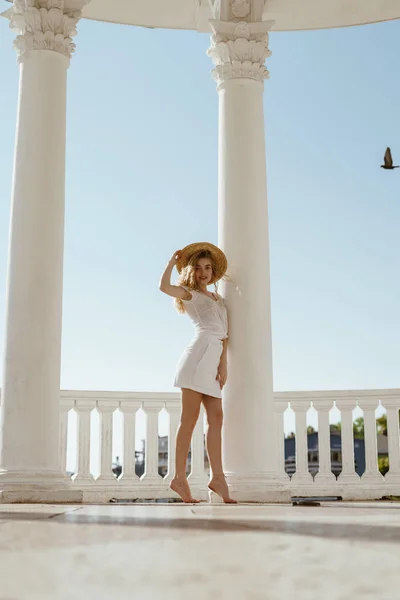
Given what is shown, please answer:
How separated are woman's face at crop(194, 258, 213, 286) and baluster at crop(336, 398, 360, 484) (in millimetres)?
21159

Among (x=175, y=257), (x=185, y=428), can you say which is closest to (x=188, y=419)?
(x=185, y=428)

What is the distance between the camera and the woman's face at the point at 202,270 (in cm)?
5409

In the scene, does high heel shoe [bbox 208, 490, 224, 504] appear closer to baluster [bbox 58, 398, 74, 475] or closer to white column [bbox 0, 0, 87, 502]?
white column [bbox 0, 0, 87, 502]

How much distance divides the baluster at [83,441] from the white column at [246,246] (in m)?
15.9

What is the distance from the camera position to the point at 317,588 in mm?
10914

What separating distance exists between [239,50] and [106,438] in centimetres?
3227

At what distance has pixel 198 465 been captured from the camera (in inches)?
2721

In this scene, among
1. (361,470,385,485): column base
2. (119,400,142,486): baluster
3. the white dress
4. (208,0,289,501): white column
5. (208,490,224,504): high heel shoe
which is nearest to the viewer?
the white dress

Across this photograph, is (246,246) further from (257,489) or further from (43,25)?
(43,25)

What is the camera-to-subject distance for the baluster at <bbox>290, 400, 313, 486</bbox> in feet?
227

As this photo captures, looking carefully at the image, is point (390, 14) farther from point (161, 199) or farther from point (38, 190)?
point (161, 199)

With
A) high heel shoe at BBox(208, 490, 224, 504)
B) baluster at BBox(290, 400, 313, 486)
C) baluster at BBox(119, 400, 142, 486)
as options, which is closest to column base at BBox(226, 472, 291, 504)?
high heel shoe at BBox(208, 490, 224, 504)

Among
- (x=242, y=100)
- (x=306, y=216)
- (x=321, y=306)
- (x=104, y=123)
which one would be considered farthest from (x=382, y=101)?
(x=242, y=100)

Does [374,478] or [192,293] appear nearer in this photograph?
[192,293]
